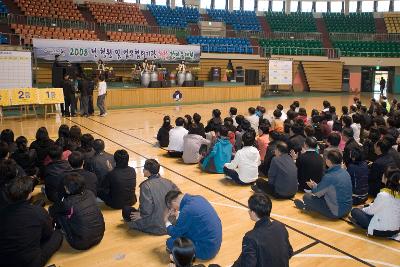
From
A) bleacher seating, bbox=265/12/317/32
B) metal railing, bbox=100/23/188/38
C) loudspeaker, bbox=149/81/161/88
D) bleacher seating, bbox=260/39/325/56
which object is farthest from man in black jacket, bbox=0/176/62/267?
bleacher seating, bbox=265/12/317/32

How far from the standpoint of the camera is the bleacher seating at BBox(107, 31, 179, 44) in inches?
882

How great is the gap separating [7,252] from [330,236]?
3918 millimetres

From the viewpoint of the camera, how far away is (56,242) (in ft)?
14.0

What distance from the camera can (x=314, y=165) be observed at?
20.3 ft

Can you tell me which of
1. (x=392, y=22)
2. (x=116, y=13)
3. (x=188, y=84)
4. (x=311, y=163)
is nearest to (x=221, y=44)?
(x=116, y=13)

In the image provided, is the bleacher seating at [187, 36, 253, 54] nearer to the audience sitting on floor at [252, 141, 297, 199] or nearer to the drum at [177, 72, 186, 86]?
the drum at [177, 72, 186, 86]


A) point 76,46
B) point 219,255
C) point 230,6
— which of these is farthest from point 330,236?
point 230,6

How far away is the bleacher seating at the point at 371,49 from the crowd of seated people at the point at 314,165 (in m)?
19.7

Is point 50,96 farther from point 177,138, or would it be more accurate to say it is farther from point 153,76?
point 177,138

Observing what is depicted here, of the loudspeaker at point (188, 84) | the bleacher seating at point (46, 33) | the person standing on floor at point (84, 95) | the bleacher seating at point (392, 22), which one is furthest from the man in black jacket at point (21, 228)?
the bleacher seating at point (392, 22)

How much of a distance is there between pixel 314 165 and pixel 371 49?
24678 millimetres

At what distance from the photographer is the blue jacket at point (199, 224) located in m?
3.87

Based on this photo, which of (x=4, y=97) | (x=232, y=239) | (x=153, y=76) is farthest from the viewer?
(x=153, y=76)

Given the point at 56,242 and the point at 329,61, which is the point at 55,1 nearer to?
the point at 329,61
